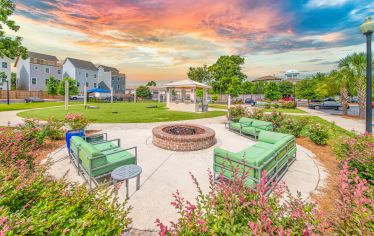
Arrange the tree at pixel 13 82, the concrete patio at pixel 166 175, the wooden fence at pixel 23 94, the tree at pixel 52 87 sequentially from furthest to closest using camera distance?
the tree at pixel 13 82 → the tree at pixel 52 87 → the wooden fence at pixel 23 94 → the concrete patio at pixel 166 175

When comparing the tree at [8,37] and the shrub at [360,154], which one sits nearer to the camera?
the shrub at [360,154]

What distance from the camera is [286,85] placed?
47.4 metres

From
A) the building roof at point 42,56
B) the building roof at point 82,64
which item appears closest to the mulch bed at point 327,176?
the building roof at point 82,64

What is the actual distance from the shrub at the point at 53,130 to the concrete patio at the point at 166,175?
1445 mm

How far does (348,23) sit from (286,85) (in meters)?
38.9

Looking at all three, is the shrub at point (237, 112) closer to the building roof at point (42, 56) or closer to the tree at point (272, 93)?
the tree at point (272, 93)

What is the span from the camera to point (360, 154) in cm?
389

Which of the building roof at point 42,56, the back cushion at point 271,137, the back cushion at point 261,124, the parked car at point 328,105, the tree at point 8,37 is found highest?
the building roof at point 42,56

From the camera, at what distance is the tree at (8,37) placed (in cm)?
1331

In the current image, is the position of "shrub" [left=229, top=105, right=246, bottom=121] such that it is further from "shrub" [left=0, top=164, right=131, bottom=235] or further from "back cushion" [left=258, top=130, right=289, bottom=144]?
"shrub" [left=0, top=164, right=131, bottom=235]

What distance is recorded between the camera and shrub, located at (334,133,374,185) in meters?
3.62

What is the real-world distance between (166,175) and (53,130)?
5913 millimetres

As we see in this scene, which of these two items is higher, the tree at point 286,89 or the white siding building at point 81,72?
the white siding building at point 81,72

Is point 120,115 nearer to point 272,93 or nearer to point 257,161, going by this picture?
point 257,161
